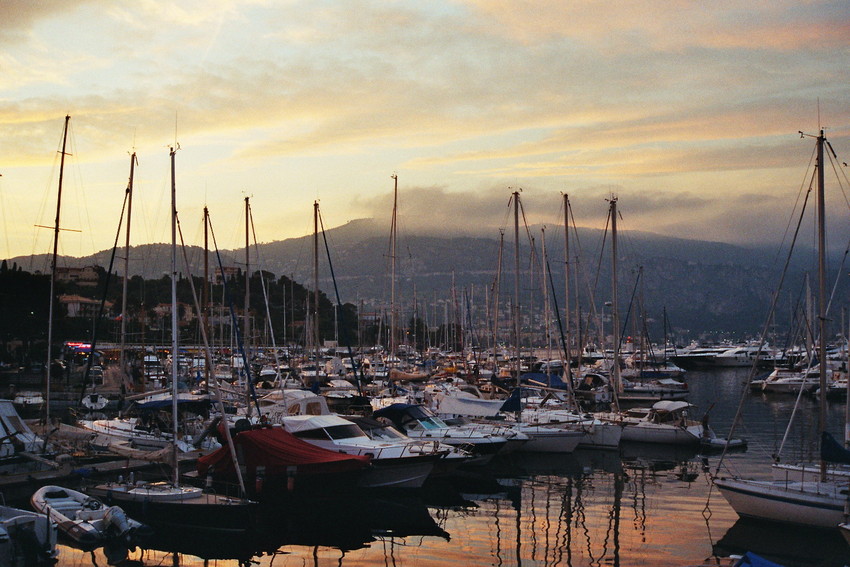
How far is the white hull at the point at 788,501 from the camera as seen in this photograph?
24000 millimetres

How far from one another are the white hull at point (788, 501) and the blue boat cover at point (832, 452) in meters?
1.30

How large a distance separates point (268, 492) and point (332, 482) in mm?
2119

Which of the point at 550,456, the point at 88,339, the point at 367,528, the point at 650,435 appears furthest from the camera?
the point at 88,339

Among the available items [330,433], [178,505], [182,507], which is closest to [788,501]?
[330,433]

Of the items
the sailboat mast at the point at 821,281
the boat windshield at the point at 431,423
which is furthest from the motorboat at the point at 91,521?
the sailboat mast at the point at 821,281

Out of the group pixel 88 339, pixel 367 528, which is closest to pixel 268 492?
pixel 367 528

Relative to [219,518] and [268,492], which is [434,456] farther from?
[219,518]

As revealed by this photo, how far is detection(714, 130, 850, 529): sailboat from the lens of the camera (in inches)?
940

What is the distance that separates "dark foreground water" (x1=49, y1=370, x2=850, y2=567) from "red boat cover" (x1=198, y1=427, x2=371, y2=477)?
1.40m

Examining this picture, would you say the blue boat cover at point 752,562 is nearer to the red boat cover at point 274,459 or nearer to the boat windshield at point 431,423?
the red boat cover at point 274,459

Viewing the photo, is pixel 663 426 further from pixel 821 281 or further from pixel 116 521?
pixel 116 521

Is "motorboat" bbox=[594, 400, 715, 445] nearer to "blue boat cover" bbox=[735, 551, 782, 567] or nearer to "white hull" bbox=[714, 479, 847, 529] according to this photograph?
"white hull" bbox=[714, 479, 847, 529]

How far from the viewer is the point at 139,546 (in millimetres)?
23047

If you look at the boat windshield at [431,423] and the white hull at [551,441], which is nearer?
the boat windshield at [431,423]
